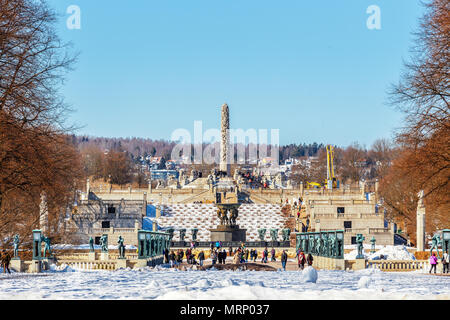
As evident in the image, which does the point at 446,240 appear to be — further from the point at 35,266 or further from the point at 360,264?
the point at 35,266

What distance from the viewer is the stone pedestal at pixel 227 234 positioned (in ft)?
170

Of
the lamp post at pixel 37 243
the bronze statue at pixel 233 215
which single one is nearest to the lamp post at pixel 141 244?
the lamp post at pixel 37 243

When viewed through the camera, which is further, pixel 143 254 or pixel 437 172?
pixel 143 254

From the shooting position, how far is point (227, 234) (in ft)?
170

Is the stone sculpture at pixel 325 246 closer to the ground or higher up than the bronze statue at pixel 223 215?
closer to the ground

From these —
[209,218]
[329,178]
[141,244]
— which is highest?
[329,178]

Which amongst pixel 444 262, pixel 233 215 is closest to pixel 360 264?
pixel 444 262

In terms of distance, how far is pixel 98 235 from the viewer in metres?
61.2

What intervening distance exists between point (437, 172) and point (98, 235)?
40772 millimetres

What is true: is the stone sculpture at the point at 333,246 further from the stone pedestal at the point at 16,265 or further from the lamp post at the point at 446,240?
the stone pedestal at the point at 16,265

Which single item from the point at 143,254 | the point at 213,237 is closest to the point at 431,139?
the point at 143,254
